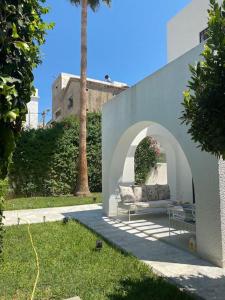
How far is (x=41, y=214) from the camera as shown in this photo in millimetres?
13281

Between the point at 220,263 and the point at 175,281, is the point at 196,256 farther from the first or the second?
the point at 175,281

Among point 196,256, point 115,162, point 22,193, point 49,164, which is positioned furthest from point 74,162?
point 196,256

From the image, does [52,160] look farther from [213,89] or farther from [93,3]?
[213,89]

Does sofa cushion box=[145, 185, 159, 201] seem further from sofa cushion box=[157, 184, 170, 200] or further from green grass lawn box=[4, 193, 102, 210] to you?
green grass lawn box=[4, 193, 102, 210]

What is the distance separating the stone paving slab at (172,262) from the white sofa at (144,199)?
1060mm

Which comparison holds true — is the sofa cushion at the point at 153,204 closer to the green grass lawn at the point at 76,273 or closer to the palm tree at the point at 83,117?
the green grass lawn at the point at 76,273

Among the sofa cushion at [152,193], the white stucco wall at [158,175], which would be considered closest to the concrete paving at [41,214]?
the sofa cushion at [152,193]

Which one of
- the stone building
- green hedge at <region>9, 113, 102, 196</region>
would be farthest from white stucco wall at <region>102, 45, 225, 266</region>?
the stone building

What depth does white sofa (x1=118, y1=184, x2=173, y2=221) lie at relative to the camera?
1145 cm

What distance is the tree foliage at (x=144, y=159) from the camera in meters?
20.4

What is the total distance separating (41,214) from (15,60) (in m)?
11.5

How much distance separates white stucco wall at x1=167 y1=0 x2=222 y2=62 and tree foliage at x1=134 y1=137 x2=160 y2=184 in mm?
5953

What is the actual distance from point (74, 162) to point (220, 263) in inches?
568

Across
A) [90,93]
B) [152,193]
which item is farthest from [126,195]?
[90,93]
